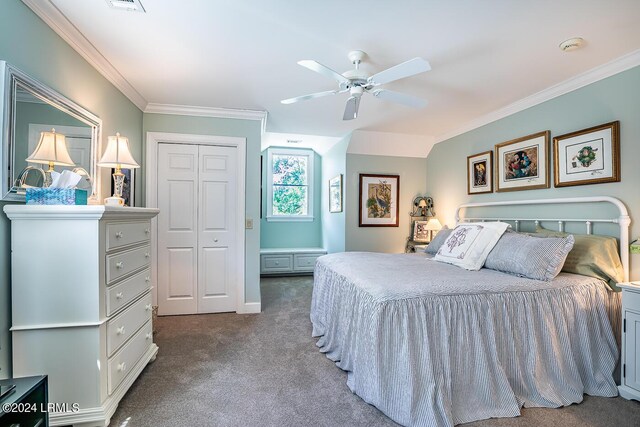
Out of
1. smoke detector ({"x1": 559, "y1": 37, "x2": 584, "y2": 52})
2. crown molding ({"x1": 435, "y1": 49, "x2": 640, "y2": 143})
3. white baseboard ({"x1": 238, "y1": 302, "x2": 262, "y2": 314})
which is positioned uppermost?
smoke detector ({"x1": 559, "y1": 37, "x2": 584, "y2": 52})

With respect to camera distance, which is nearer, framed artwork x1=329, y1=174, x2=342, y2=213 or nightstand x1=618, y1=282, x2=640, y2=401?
nightstand x1=618, y1=282, x2=640, y2=401

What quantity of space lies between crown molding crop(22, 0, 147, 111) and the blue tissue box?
1.02 m

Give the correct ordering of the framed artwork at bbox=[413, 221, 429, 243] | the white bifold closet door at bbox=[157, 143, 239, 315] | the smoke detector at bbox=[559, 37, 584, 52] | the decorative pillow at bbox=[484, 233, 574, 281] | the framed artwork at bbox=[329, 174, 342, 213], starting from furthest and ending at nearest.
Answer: the framed artwork at bbox=[329, 174, 342, 213]
the framed artwork at bbox=[413, 221, 429, 243]
the white bifold closet door at bbox=[157, 143, 239, 315]
the decorative pillow at bbox=[484, 233, 574, 281]
the smoke detector at bbox=[559, 37, 584, 52]

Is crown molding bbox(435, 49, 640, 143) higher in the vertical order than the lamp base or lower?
higher

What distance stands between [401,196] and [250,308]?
2804 mm

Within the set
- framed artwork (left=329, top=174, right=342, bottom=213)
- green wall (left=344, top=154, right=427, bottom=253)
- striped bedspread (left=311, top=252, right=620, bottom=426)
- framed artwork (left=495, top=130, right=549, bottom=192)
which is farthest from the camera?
framed artwork (left=329, top=174, right=342, bottom=213)

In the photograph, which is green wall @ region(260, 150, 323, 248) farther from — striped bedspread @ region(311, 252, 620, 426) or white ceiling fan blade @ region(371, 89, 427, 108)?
striped bedspread @ region(311, 252, 620, 426)

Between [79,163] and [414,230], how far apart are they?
4048 mm

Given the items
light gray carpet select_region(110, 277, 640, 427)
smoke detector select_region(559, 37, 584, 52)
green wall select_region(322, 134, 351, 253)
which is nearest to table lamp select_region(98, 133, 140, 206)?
light gray carpet select_region(110, 277, 640, 427)

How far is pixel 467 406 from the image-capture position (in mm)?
1676

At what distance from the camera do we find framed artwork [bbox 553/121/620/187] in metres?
2.23

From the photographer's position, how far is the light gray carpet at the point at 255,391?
5.43ft

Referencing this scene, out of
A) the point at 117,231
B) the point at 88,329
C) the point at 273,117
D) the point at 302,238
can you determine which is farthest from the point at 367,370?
the point at 302,238

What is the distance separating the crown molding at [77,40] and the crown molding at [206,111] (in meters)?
0.40
